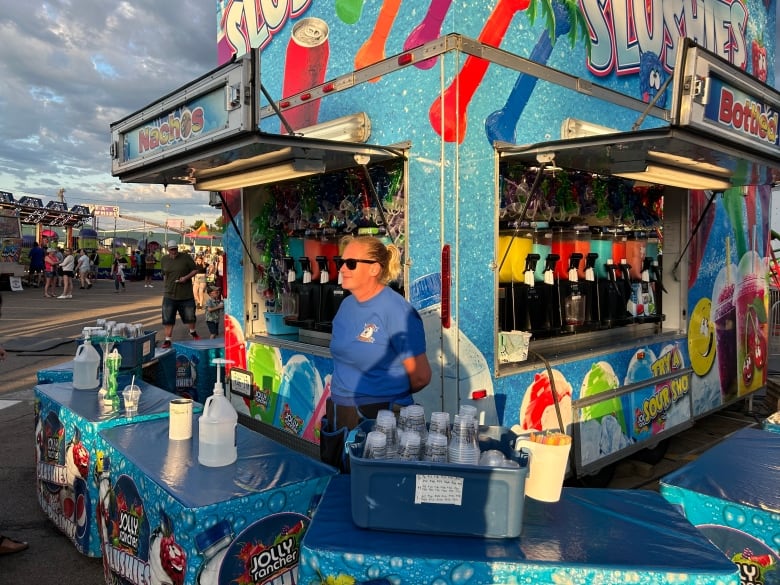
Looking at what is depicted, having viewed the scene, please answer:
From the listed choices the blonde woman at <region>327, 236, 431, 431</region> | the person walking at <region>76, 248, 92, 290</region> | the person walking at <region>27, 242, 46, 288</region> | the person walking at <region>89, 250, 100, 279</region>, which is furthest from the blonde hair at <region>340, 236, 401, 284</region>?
the person walking at <region>89, 250, 100, 279</region>

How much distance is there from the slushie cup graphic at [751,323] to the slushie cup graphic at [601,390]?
8.20 feet

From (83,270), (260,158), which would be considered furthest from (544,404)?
(83,270)

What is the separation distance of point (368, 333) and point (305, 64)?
2.46 metres

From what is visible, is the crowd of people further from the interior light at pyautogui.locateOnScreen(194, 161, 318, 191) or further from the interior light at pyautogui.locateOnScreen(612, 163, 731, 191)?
the interior light at pyautogui.locateOnScreen(612, 163, 731, 191)

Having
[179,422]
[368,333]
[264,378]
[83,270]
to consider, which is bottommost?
[264,378]

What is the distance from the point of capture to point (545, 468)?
6.32 ft

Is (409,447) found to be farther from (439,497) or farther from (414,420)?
(414,420)

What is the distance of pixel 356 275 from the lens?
285cm

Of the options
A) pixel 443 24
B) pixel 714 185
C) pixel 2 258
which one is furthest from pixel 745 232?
pixel 2 258

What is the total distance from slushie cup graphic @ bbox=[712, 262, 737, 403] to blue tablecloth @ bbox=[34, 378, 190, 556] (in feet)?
16.6

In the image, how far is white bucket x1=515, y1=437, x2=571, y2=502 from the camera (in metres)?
1.89

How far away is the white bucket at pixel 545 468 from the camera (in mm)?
1894

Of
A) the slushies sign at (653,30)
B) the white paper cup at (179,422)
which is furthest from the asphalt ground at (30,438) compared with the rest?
the slushies sign at (653,30)

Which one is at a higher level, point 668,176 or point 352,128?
point 352,128
